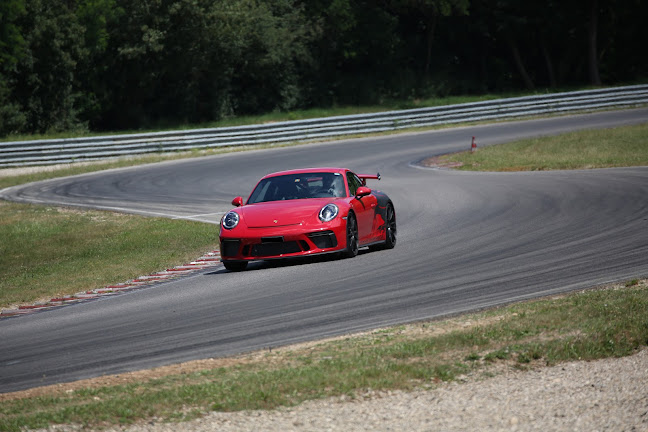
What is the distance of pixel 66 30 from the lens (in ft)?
159

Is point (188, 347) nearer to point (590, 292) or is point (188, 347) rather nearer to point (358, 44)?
point (590, 292)

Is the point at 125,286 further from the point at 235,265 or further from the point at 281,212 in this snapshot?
the point at 281,212

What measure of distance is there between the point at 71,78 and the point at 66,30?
8.23 feet

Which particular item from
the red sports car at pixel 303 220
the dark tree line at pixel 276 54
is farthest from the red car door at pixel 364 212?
the dark tree line at pixel 276 54

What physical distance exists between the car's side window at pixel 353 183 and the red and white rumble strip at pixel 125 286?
222 cm

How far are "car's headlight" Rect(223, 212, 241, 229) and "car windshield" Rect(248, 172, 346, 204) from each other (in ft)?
2.81

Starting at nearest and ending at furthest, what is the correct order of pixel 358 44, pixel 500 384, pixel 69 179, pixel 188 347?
pixel 500 384 → pixel 188 347 → pixel 69 179 → pixel 358 44

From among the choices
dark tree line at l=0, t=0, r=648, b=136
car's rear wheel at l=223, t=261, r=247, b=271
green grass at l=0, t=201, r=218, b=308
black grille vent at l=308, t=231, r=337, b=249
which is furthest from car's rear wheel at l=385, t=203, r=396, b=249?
dark tree line at l=0, t=0, r=648, b=136

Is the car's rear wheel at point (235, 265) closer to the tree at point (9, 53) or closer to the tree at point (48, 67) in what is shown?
the tree at point (9, 53)

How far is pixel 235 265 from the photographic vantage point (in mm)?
12305

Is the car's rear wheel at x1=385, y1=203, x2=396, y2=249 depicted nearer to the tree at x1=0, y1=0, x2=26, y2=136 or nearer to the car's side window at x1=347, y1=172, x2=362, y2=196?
the car's side window at x1=347, y1=172, x2=362, y2=196

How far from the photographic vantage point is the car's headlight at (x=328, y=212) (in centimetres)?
1216

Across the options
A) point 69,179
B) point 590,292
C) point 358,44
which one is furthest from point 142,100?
point 590,292

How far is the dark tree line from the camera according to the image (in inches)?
1887
